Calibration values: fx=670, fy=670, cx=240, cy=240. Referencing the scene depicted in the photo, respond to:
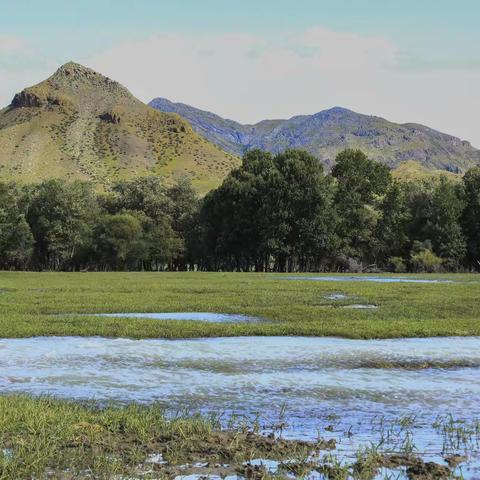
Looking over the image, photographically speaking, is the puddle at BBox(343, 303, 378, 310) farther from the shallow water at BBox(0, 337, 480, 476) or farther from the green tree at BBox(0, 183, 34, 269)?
the green tree at BBox(0, 183, 34, 269)

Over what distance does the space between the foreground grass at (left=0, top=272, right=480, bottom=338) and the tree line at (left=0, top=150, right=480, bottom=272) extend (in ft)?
158

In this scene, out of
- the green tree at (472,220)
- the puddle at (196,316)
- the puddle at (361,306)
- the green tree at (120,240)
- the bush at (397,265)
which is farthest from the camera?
the green tree at (120,240)

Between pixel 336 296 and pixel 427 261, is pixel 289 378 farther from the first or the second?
pixel 427 261

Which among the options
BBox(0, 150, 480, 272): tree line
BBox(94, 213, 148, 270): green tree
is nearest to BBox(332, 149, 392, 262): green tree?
BBox(0, 150, 480, 272): tree line

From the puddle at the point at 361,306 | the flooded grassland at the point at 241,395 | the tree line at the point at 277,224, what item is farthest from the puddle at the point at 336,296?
the tree line at the point at 277,224

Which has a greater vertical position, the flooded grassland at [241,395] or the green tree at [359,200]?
the green tree at [359,200]

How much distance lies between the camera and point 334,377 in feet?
54.0

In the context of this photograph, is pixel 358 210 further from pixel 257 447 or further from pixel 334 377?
pixel 257 447

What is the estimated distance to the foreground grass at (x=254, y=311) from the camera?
2452cm

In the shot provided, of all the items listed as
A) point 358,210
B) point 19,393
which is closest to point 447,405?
point 19,393

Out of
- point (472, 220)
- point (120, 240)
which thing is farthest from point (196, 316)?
point (472, 220)

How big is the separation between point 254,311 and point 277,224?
205 ft

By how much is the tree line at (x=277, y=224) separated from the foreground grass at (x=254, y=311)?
48.1 metres

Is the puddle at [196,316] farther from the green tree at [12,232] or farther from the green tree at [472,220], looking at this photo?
the green tree at [472,220]
